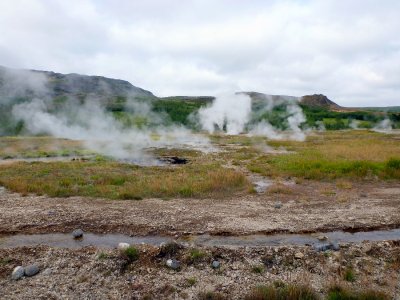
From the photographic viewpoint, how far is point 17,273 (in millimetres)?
9695

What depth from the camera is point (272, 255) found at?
427 inches

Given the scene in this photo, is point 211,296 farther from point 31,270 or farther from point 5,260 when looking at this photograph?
point 5,260

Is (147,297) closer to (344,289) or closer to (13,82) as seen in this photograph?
(344,289)

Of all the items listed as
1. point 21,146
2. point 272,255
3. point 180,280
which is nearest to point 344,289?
point 272,255

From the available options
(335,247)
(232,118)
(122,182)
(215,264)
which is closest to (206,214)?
(215,264)

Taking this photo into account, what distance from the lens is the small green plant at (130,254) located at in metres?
10.6

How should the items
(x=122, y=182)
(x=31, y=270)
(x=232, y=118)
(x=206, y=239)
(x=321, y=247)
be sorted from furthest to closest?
1. (x=232, y=118)
2. (x=122, y=182)
3. (x=206, y=239)
4. (x=321, y=247)
5. (x=31, y=270)

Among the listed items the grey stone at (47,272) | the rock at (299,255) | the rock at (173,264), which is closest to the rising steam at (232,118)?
the rock at (299,255)

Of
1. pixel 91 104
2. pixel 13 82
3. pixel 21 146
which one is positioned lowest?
pixel 21 146

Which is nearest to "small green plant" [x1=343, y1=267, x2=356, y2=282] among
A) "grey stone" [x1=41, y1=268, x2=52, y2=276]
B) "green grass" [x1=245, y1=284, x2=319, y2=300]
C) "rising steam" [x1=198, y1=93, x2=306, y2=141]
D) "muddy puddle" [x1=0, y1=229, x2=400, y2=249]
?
"green grass" [x1=245, y1=284, x2=319, y2=300]

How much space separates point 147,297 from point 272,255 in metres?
4.37

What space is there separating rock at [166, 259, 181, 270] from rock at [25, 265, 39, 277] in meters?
3.97

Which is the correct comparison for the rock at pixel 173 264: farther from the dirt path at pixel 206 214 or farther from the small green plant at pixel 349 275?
the small green plant at pixel 349 275

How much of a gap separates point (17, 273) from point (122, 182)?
12.1m
